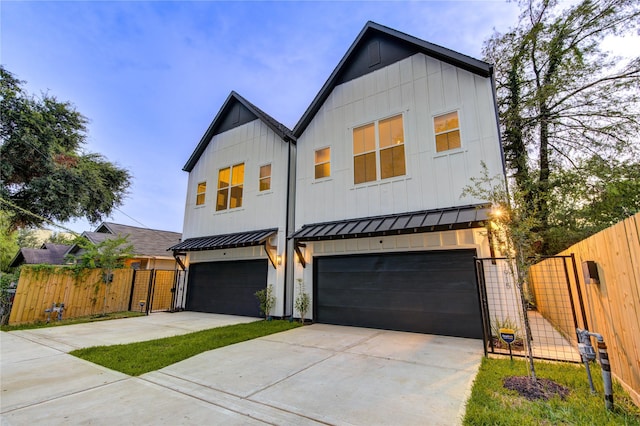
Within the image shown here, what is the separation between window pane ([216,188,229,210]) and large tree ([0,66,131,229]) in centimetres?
998

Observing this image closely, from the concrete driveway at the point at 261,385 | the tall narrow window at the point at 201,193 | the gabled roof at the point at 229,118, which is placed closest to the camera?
the concrete driveway at the point at 261,385

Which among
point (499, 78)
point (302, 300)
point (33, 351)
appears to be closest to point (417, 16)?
point (499, 78)

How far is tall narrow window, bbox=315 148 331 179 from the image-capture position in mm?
9391

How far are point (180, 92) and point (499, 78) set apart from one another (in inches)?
1198

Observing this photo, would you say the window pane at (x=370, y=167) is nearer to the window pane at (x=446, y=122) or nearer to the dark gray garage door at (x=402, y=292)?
the window pane at (x=446, y=122)

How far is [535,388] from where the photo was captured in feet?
11.2

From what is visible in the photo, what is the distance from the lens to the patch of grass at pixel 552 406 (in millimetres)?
2682

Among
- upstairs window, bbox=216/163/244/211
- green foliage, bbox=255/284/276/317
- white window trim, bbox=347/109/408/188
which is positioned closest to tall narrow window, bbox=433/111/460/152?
white window trim, bbox=347/109/408/188

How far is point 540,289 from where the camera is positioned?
9.26 meters

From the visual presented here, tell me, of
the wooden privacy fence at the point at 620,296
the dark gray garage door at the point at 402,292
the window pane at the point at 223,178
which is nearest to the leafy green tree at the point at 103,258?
the window pane at the point at 223,178

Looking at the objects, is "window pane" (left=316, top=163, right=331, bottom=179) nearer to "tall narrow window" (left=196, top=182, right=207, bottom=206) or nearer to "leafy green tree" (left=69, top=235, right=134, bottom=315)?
"tall narrow window" (left=196, top=182, right=207, bottom=206)

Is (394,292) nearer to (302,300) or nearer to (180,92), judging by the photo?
(302,300)

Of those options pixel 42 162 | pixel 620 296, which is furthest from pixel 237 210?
pixel 42 162

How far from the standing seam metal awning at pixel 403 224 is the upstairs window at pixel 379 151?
1392 millimetres
